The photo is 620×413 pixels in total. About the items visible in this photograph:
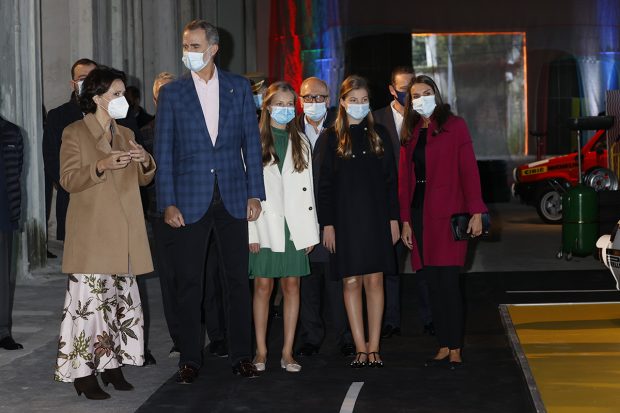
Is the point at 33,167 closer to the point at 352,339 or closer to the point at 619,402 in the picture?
the point at 352,339

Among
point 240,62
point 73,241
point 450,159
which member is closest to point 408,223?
point 450,159

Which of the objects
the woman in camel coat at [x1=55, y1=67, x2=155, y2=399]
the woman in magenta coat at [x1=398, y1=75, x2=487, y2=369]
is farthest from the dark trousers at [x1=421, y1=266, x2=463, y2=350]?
the woman in camel coat at [x1=55, y1=67, x2=155, y2=399]

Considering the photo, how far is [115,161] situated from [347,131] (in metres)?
1.82

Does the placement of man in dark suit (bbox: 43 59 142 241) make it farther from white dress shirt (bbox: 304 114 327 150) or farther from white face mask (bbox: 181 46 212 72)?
white dress shirt (bbox: 304 114 327 150)

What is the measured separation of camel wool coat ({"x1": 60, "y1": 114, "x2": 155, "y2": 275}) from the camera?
7.34 meters

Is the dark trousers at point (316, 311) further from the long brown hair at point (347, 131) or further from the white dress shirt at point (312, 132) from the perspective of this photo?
the long brown hair at point (347, 131)

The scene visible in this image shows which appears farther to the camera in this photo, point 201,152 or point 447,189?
point 447,189

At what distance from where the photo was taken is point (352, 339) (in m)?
9.05

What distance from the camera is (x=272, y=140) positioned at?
8.48m

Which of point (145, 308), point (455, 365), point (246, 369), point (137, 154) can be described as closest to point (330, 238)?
point (246, 369)

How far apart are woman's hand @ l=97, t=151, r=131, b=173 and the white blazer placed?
4.52ft

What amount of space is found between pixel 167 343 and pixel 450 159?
271 centimetres

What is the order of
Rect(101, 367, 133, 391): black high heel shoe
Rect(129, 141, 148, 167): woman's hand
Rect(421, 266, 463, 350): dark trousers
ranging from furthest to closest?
Rect(421, 266, 463, 350): dark trousers, Rect(101, 367, 133, 391): black high heel shoe, Rect(129, 141, 148, 167): woman's hand

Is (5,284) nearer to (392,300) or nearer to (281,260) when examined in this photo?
(281,260)
